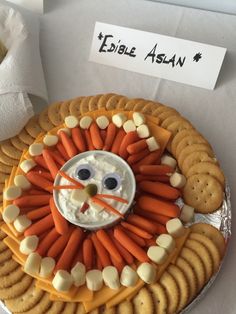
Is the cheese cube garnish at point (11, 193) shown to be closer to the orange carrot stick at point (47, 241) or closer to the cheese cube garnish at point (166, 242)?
the orange carrot stick at point (47, 241)

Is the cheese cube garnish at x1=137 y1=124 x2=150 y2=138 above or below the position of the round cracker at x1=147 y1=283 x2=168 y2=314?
above

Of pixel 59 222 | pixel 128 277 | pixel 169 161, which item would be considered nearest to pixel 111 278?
pixel 128 277

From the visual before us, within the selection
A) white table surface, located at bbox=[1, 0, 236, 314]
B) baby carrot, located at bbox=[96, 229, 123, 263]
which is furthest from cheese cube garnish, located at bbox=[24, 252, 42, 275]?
white table surface, located at bbox=[1, 0, 236, 314]

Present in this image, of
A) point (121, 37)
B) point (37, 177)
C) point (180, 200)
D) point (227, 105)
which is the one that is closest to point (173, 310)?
point (180, 200)

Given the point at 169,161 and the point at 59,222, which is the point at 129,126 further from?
the point at 59,222

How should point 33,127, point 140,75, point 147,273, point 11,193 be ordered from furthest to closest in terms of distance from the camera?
point 140,75
point 33,127
point 11,193
point 147,273

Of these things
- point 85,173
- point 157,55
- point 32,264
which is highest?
point 157,55

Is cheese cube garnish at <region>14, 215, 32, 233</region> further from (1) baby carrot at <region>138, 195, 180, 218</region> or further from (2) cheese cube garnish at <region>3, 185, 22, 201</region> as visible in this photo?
(1) baby carrot at <region>138, 195, 180, 218</region>
